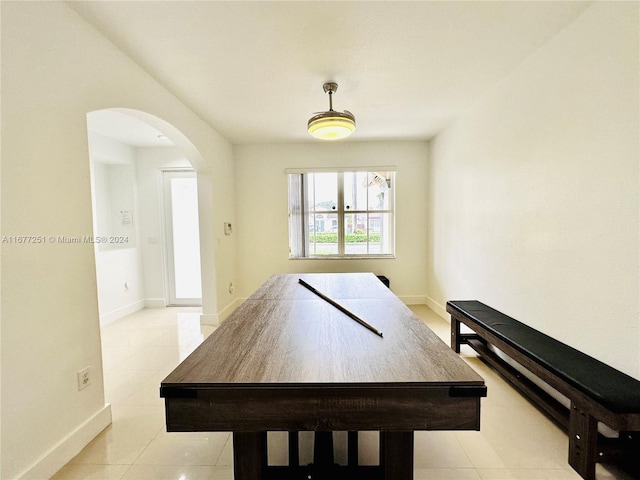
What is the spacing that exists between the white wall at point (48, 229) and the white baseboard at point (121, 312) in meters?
2.51

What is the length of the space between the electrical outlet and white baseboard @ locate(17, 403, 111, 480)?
0.22 meters

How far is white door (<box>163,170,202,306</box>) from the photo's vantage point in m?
4.54

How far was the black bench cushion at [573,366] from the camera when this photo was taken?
1284 millimetres

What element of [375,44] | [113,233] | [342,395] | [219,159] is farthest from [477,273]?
[113,233]

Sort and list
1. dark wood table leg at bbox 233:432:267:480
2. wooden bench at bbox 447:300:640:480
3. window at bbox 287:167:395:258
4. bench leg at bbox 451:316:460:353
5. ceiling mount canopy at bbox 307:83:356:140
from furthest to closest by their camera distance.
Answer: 1. window at bbox 287:167:395:258
2. bench leg at bbox 451:316:460:353
3. ceiling mount canopy at bbox 307:83:356:140
4. wooden bench at bbox 447:300:640:480
5. dark wood table leg at bbox 233:432:267:480

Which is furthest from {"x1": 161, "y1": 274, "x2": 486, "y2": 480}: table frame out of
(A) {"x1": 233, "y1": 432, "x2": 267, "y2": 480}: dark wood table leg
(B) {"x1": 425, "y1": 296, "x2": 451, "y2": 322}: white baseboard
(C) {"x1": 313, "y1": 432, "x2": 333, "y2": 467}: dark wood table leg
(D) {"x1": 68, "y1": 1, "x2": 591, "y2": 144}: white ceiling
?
(B) {"x1": 425, "y1": 296, "x2": 451, "y2": 322}: white baseboard

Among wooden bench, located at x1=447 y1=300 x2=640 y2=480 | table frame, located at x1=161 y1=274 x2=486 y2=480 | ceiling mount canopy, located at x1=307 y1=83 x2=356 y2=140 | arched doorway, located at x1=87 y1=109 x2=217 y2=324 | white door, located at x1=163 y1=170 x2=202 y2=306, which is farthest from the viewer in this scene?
white door, located at x1=163 y1=170 x2=202 y2=306

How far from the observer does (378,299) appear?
6.67 ft

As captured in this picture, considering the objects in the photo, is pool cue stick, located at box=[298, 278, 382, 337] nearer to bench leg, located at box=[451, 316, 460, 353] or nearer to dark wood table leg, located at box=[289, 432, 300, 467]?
dark wood table leg, located at box=[289, 432, 300, 467]

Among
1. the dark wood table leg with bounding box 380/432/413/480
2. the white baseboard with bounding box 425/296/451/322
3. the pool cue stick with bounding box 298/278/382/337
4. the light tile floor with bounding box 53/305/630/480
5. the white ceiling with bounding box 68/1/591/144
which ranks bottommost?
the light tile floor with bounding box 53/305/630/480

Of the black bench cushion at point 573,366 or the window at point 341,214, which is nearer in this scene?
the black bench cushion at point 573,366

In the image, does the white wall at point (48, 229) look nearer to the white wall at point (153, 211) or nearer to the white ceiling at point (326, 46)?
the white ceiling at point (326, 46)

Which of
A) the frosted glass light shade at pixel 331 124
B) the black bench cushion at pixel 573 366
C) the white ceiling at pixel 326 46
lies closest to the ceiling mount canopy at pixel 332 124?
the frosted glass light shade at pixel 331 124

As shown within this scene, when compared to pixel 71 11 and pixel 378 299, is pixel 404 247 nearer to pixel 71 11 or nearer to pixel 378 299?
pixel 378 299
